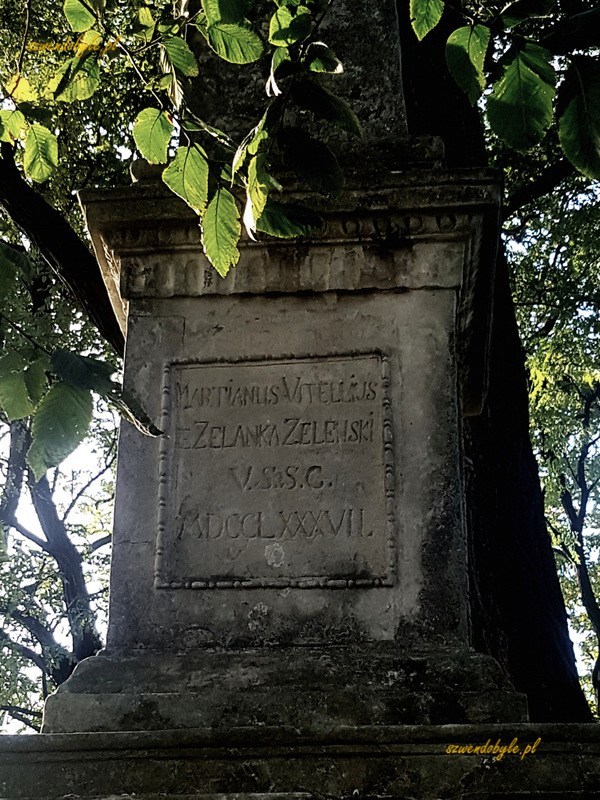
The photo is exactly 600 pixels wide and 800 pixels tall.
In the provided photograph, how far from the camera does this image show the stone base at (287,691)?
332 centimetres

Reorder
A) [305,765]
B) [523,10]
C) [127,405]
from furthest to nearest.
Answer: [305,765] → [523,10] → [127,405]

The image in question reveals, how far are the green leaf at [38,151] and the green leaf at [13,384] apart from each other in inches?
45.3

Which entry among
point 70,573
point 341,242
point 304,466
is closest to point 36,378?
point 304,466

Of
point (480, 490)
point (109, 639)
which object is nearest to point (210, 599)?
point (109, 639)

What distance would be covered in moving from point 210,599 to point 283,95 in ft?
5.75

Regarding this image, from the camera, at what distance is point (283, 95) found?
2.61 m

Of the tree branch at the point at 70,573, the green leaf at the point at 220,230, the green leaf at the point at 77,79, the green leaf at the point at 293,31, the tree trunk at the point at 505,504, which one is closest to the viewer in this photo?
the green leaf at the point at 293,31

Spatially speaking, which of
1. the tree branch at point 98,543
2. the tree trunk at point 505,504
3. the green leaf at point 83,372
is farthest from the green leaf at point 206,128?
the tree branch at point 98,543

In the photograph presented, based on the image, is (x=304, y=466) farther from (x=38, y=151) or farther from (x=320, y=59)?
(x=320, y=59)

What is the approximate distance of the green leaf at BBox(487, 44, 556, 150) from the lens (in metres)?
2.52

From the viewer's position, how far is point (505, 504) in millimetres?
7281

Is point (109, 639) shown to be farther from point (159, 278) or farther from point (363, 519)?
point (159, 278)

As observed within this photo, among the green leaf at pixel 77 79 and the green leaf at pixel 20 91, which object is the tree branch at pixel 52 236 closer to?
the green leaf at pixel 20 91

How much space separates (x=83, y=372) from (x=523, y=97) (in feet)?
3.86
